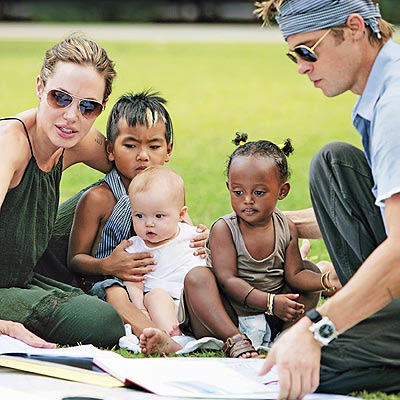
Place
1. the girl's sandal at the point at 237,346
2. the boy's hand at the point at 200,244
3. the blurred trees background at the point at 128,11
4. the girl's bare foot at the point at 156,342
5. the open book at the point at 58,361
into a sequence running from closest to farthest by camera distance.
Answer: the open book at the point at 58,361 → the girl's sandal at the point at 237,346 → the girl's bare foot at the point at 156,342 → the boy's hand at the point at 200,244 → the blurred trees background at the point at 128,11

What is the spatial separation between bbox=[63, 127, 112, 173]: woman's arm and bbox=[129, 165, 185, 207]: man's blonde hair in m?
0.33

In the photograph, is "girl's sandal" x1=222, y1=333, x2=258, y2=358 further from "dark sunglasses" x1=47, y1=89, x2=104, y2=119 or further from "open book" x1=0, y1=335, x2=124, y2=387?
"dark sunglasses" x1=47, y1=89, x2=104, y2=119

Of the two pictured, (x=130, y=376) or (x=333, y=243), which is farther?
(x=333, y=243)

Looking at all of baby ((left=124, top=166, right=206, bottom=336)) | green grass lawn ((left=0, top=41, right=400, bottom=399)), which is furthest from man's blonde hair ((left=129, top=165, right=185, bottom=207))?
green grass lawn ((left=0, top=41, right=400, bottom=399))

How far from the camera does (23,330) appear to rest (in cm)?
451

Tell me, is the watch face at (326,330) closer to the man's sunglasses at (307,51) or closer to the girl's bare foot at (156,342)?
the man's sunglasses at (307,51)

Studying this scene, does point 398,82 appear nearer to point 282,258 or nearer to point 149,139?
point 282,258

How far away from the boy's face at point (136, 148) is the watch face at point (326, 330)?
2051 mm

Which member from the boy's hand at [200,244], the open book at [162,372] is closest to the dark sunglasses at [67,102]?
the boy's hand at [200,244]

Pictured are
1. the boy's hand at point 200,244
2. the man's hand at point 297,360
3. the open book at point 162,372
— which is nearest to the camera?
the man's hand at point 297,360

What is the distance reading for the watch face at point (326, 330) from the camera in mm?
3434

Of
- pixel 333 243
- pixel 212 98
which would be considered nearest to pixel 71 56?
pixel 333 243

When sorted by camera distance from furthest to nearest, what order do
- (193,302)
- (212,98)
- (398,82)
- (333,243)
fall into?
(212,98) → (193,302) → (333,243) → (398,82)

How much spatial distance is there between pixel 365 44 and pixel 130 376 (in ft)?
4.65
